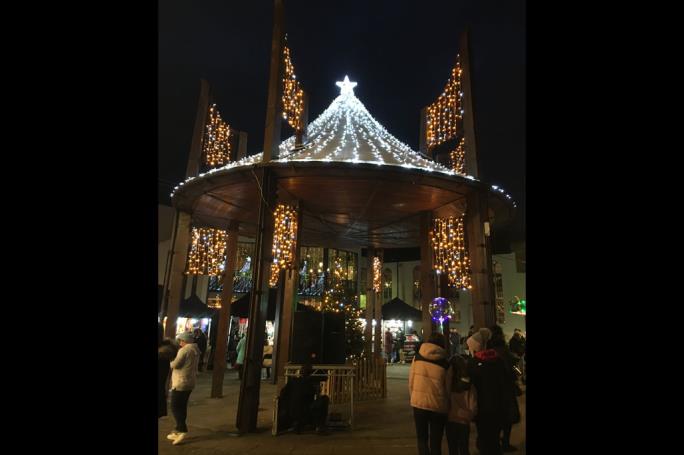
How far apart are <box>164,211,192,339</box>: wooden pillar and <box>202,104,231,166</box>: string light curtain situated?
5.08 ft

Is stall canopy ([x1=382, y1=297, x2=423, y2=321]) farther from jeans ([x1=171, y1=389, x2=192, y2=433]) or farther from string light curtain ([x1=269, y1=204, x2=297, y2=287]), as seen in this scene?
jeans ([x1=171, y1=389, x2=192, y2=433])

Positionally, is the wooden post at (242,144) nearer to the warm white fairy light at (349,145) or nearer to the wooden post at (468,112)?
the warm white fairy light at (349,145)

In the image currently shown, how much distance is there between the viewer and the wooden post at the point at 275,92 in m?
7.37

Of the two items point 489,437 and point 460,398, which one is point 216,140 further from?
point 489,437

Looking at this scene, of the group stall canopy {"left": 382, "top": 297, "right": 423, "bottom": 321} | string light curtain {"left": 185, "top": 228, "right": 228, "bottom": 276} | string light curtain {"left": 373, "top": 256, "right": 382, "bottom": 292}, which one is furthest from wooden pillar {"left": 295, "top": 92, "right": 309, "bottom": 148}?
stall canopy {"left": 382, "top": 297, "right": 423, "bottom": 321}

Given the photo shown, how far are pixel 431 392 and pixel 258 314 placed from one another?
361cm

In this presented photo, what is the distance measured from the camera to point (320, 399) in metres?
6.28

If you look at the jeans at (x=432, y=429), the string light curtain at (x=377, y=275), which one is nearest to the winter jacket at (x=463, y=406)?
the jeans at (x=432, y=429)

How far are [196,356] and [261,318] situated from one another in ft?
3.86

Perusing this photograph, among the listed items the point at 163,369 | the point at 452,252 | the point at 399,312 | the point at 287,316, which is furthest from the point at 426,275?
the point at 399,312

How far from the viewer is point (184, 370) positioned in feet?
18.7

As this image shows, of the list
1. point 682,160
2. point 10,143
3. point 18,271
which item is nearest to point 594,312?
point 682,160

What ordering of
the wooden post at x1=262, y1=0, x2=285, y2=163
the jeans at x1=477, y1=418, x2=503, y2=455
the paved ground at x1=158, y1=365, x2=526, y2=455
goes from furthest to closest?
the wooden post at x1=262, y1=0, x2=285, y2=163 → the paved ground at x1=158, y1=365, x2=526, y2=455 → the jeans at x1=477, y1=418, x2=503, y2=455

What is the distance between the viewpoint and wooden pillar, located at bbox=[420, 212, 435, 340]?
1036 centimetres
